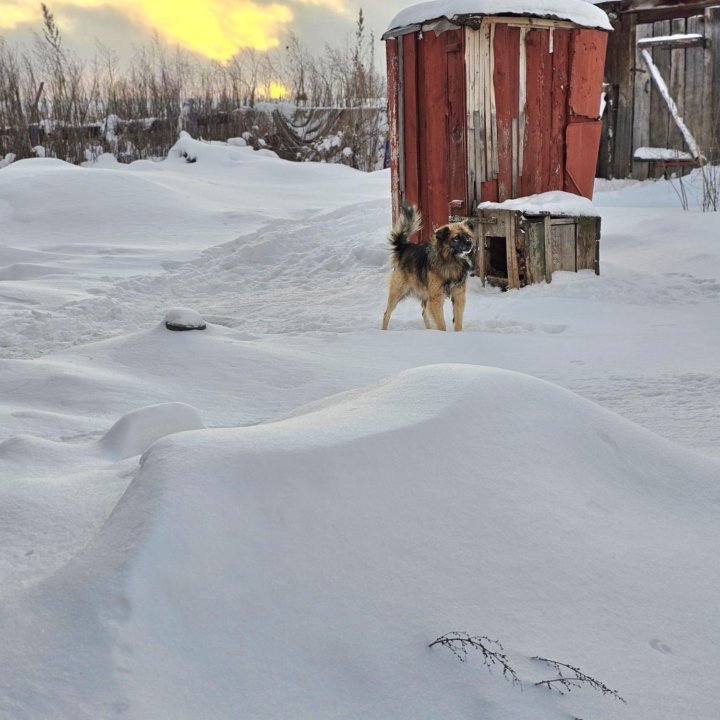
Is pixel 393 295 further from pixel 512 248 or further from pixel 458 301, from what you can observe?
pixel 512 248

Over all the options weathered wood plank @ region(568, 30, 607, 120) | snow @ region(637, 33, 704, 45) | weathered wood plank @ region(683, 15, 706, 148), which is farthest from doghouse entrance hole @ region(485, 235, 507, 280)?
snow @ region(637, 33, 704, 45)

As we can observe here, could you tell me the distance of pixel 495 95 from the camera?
7953mm

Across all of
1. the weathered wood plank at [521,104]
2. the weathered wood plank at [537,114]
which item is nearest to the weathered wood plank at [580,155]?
the weathered wood plank at [537,114]

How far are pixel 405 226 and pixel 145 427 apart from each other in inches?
147

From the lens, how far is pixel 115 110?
59.5 ft

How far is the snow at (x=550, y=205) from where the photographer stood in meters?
7.56

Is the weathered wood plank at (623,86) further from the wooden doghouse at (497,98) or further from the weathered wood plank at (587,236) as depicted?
the weathered wood plank at (587,236)

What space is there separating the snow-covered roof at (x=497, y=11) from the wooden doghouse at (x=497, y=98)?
10 mm

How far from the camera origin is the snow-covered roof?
755 cm

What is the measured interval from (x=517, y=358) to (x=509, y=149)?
3.58 metres

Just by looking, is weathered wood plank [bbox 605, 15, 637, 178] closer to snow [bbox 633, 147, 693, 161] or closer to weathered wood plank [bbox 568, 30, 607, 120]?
snow [bbox 633, 147, 693, 161]

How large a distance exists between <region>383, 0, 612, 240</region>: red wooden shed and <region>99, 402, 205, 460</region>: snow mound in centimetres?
552

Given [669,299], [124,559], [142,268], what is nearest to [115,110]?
[142,268]

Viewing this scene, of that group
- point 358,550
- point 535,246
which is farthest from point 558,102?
point 358,550
